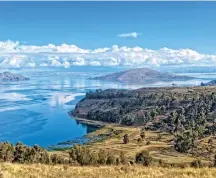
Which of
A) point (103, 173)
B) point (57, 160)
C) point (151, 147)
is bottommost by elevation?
point (151, 147)

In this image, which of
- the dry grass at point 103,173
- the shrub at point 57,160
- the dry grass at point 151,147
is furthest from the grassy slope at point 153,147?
the dry grass at point 103,173

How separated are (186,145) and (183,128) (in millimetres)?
49545

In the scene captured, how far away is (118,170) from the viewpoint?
19781mm

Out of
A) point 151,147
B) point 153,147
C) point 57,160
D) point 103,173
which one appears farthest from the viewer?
point 151,147

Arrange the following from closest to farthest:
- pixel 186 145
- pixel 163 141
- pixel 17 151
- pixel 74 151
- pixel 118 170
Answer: pixel 118 170, pixel 74 151, pixel 17 151, pixel 186 145, pixel 163 141

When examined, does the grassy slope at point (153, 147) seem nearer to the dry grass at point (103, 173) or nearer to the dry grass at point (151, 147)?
the dry grass at point (151, 147)

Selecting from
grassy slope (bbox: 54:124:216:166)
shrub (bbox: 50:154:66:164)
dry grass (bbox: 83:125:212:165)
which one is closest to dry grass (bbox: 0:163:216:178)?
shrub (bbox: 50:154:66:164)

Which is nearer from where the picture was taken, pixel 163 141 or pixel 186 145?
pixel 186 145

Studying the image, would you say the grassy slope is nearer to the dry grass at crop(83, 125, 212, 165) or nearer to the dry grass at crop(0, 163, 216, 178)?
the dry grass at crop(83, 125, 212, 165)

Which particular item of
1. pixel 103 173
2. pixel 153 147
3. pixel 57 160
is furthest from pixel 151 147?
pixel 103 173

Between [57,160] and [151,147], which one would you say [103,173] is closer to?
[57,160]

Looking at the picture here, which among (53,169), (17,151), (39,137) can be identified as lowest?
(39,137)

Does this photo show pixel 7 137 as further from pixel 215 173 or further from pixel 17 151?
pixel 215 173

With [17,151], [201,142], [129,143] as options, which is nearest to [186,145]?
[201,142]
